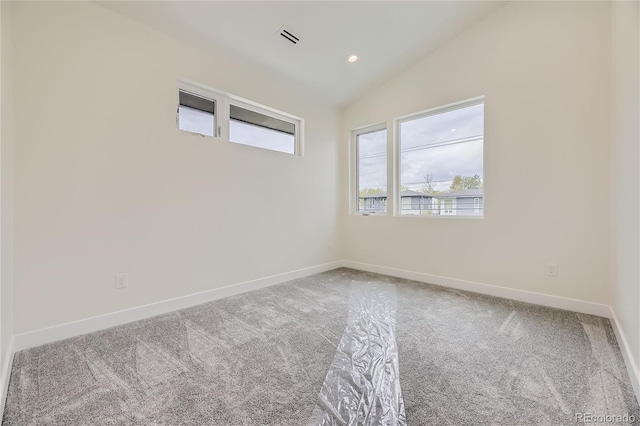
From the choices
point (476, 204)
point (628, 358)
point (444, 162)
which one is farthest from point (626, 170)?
point (444, 162)

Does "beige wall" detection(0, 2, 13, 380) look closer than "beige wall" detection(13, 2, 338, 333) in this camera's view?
Yes

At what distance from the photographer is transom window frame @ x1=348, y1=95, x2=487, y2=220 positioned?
315 cm

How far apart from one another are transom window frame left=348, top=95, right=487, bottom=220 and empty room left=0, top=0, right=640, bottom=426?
0.13 feet

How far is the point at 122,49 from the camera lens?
7.18 ft

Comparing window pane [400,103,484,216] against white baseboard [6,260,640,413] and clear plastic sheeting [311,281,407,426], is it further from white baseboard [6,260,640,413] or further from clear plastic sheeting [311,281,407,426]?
clear plastic sheeting [311,281,407,426]

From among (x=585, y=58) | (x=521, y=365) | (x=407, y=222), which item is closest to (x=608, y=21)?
(x=585, y=58)

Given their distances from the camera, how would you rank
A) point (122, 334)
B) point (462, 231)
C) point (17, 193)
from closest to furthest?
point (17, 193) → point (122, 334) → point (462, 231)

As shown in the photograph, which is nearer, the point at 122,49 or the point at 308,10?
the point at 122,49

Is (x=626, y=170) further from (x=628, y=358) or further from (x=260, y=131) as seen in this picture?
(x=260, y=131)

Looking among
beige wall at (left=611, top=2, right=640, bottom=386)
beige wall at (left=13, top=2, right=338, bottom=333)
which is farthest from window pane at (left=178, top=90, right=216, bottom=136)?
beige wall at (left=611, top=2, right=640, bottom=386)

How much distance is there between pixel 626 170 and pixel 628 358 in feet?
3.85

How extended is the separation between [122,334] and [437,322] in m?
2.49

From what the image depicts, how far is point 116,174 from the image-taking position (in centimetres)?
216

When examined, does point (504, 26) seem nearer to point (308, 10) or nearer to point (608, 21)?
point (608, 21)
